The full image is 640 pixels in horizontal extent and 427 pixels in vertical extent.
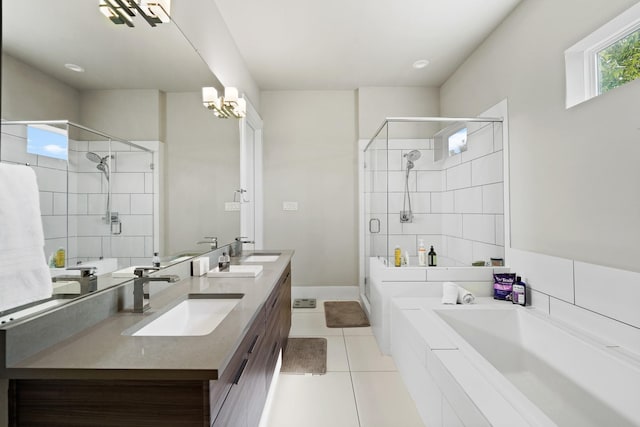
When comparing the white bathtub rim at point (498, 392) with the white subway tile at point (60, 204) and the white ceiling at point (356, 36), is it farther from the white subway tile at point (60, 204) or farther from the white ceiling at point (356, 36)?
the white ceiling at point (356, 36)

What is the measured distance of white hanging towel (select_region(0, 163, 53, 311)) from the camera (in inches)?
31.4

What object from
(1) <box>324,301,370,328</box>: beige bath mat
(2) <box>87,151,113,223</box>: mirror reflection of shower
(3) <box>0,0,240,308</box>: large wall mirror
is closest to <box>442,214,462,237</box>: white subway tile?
(1) <box>324,301,370,328</box>: beige bath mat

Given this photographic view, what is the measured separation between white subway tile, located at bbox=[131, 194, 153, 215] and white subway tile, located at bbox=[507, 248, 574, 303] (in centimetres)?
242

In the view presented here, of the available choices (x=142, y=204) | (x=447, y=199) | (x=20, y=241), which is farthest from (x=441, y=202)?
(x=20, y=241)

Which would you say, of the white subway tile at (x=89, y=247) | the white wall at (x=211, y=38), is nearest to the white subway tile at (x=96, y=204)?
the white subway tile at (x=89, y=247)

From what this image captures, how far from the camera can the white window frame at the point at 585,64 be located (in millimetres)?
1728

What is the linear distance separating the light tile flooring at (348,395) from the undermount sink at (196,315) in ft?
2.71

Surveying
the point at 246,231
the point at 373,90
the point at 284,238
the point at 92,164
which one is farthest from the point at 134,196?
the point at 373,90

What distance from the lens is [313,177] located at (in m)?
4.23

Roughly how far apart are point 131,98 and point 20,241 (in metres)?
0.79

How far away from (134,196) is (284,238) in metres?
2.89

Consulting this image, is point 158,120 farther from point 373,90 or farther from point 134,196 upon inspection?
point 373,90

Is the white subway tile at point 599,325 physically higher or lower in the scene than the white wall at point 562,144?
lower

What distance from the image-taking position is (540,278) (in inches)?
85.4
